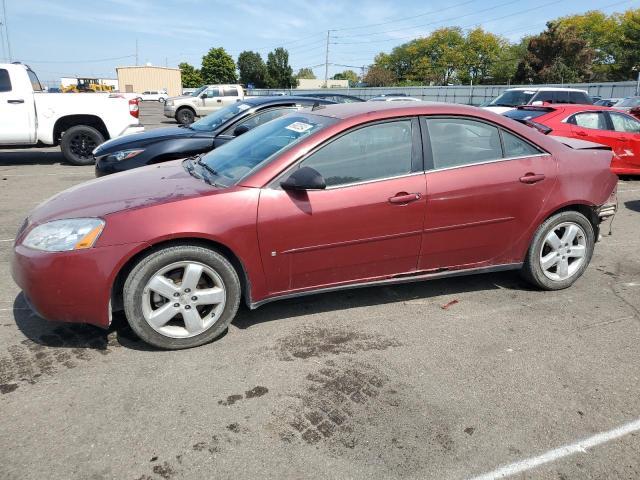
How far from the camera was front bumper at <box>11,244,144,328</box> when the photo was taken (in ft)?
9.95

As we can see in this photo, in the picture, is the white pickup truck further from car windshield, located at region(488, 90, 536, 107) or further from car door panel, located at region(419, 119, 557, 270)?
car windshield, located at region(488, 90, 536, 107)

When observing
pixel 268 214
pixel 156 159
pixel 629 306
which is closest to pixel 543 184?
pixel 629 306

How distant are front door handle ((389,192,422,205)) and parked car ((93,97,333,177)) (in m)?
3.61

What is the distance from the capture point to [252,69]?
8831cm

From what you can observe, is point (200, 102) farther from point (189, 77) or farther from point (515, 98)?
point (189, 77)

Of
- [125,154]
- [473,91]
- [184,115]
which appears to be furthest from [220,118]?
[473,91]

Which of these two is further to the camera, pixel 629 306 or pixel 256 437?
pixel 629 306

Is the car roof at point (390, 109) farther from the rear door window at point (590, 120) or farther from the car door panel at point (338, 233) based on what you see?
the rear door window at point (590, 120)

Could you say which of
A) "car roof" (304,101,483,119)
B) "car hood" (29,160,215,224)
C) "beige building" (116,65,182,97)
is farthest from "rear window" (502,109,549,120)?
"beige building" (116,65,182,97)

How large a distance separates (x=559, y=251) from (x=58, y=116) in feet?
32.9

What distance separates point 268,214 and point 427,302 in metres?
1.62

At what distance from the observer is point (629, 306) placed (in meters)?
4.08

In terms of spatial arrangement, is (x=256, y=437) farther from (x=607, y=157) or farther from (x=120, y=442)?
(x=607, y=157)

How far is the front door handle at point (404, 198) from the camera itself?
140 inches
